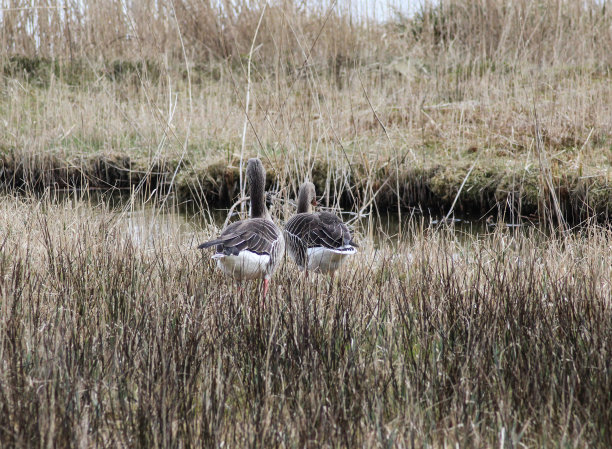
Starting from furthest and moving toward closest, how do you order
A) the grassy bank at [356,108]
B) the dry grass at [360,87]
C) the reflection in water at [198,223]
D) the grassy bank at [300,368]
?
the dry grass at [360,87], the grassy bank at [356,108], the reflection in water at [198,223], the grassy bank at [300,368]

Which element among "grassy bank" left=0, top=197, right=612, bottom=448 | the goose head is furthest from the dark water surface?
"grassy bank" left=0, top=197, right=612, bottom=448

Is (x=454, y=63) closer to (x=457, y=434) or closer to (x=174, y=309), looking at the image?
(x=174, y=309)

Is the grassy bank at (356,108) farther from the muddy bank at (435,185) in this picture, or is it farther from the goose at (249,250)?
the goose at (249,250)

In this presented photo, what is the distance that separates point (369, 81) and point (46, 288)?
9.96 meters

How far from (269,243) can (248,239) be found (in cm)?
19

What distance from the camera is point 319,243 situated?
14.9ft

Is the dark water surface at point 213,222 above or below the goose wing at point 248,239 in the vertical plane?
below

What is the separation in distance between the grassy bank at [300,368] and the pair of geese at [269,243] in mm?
273

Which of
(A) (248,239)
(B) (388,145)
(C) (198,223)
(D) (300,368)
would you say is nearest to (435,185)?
(B) (388,145)

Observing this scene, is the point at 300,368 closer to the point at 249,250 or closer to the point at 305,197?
the point at 249,250

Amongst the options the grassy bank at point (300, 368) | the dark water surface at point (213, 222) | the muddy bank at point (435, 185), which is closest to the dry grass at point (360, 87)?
the muddy bank at point (435, 185)

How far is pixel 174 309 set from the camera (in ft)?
11.3

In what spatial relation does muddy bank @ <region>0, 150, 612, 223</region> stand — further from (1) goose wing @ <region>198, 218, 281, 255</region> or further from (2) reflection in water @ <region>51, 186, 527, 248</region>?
(1) goose wing @ <region>198, 218, 281, 255</region>

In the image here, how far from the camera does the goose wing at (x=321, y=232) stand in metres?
4.52
